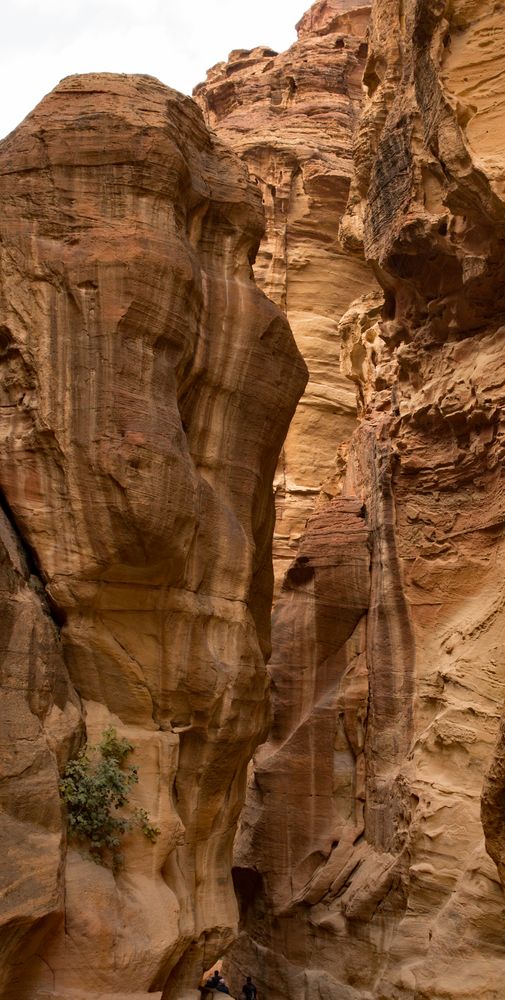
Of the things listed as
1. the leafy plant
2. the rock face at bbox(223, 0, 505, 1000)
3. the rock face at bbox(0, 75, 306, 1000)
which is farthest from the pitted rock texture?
the leafy plant

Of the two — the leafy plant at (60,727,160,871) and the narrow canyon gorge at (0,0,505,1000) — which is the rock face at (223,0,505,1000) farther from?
the leafy plant at (60,727,160,871)

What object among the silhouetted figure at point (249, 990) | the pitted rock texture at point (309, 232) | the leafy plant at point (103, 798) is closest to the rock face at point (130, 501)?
the leafy plant at point (103, 798)

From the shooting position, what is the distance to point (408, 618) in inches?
785

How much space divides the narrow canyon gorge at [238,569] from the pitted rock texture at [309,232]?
7.69 metres

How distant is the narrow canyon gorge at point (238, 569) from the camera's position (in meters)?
→ 13.3

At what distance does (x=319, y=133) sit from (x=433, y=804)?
872 inches

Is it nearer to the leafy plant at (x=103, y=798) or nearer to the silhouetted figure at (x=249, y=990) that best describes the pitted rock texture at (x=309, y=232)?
the silhouetted figure at (x=249, y=990)

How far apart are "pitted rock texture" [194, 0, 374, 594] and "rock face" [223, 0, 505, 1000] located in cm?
672

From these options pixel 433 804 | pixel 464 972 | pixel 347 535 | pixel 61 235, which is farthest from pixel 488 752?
pixel 61 235

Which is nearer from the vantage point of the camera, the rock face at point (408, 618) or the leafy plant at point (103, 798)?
the leafy plant at point (103, 798)

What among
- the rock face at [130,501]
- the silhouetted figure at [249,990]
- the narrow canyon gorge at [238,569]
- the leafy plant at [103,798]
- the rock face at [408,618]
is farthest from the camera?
the silhouetted figure at [249,990]

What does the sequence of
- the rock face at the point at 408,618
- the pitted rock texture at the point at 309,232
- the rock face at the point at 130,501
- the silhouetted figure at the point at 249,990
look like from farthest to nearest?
the pitted rock texture at the point at 309,232, the silhouetted figure at the point at 249,990, the rock face at the point at 408,618, the rock face at the point at 130,501

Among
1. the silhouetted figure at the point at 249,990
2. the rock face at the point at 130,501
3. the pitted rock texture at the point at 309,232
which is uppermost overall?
the pitted rock texture at the point at 309,232

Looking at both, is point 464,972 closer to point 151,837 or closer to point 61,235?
point 151,837
